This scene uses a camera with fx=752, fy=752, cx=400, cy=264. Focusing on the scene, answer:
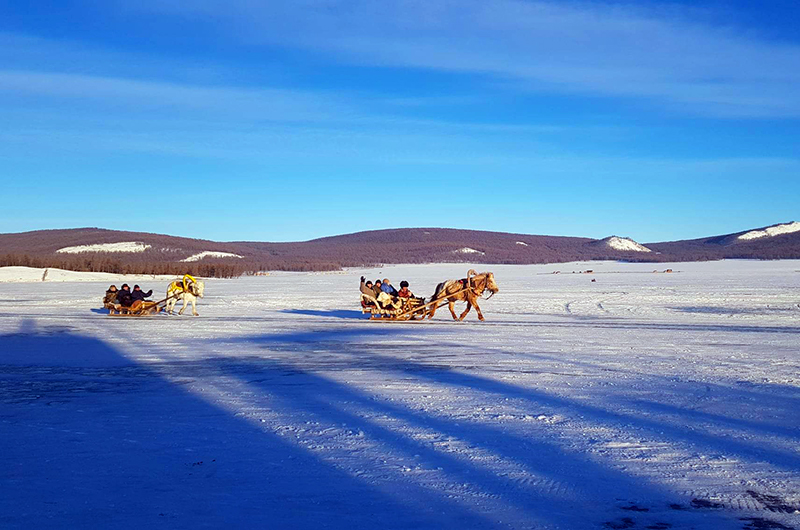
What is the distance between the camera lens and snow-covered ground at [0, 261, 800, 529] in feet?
17.4

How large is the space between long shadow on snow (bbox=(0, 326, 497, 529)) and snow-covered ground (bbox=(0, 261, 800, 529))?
0.08 ft

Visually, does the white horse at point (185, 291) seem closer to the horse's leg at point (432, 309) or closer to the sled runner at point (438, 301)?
the sled runner at point (438, 301)

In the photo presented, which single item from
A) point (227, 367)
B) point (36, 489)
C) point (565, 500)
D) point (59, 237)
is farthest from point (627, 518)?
point (59, 237)

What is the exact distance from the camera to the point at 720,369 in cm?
1116

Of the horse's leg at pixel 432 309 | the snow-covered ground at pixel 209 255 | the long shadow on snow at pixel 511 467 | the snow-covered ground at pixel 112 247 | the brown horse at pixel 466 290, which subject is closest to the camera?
the long shadow on snow at pixel 511 467

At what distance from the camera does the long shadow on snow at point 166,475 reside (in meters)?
5.14

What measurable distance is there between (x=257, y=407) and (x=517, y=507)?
4043 mm

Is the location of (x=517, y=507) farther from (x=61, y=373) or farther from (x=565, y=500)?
(x=61, y=373)

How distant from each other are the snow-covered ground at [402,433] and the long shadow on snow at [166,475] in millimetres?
23

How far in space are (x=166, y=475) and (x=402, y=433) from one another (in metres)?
2.30

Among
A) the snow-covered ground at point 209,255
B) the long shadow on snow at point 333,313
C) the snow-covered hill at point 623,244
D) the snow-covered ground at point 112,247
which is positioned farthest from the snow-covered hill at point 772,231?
the long shadow on snow at point 333,313

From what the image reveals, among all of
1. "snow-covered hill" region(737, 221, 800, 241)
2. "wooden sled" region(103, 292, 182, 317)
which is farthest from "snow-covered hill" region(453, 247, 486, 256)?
"wooden sled" region(103, 292, 182, 317)

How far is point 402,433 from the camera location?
7320 mm

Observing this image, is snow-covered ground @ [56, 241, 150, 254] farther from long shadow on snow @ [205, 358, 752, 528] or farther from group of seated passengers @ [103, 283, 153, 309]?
long shadow on snow @ [205, 358, 752, 528]
